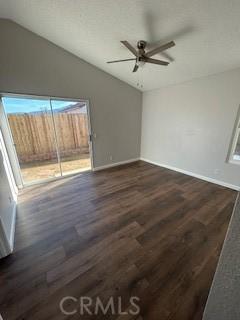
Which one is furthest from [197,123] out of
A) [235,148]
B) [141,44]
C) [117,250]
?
[117,250]

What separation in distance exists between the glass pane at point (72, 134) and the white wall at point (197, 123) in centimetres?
222

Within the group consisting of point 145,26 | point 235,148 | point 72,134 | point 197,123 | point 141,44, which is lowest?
point 235,148

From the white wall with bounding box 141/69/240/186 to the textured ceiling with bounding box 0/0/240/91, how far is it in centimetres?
41

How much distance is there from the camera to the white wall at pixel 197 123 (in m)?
3.03

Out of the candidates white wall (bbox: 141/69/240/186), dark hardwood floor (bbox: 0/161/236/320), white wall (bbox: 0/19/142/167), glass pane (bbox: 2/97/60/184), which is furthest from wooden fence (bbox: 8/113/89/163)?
white wall (bbox: 141/69/240/186)

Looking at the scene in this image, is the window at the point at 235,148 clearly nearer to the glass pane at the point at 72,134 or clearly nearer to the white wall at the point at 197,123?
the white wall at the point at 197,123

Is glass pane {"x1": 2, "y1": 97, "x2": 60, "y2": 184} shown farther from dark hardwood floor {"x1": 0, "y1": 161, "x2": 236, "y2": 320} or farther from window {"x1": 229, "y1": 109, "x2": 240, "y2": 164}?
window {"x1": 229, "y1": 109, "x2": 240, "y2": 164}

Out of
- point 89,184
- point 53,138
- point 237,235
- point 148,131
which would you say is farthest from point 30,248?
point 148,131

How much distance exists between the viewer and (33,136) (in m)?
Result: 3.48

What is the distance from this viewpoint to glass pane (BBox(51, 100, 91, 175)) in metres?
3.68

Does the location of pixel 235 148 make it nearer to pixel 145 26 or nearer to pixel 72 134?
pixel 145 26

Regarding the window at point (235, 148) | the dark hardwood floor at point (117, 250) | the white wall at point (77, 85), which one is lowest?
the dark hardwood floor at point (117, 250)

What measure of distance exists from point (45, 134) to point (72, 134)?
0.72 metres

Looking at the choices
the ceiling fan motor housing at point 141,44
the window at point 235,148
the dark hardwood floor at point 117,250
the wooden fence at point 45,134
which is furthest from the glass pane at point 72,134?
the window at point 235,148
